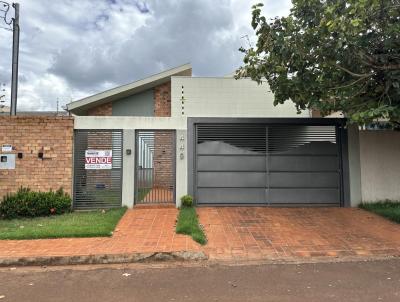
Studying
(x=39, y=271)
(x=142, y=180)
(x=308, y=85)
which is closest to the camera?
(x=39, y=271)

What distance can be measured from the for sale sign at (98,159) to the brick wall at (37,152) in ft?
1.51

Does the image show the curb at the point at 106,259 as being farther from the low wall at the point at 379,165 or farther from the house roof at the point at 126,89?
the house roof at the point at 126,89

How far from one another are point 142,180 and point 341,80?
566 centimetres

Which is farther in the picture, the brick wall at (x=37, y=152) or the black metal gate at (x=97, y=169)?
the black metal gate at (x=97, y=169)

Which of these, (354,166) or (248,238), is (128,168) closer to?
(248,238)

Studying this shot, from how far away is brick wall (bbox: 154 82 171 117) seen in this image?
48.7ft

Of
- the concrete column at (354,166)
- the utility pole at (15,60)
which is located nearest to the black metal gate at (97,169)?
the utility pole at (15,60)

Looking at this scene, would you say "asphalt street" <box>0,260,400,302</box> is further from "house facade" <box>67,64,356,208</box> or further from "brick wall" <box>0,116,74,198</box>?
"house facade" <box>67,64,356,208</box>

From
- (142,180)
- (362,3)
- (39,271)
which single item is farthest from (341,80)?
(39,271)

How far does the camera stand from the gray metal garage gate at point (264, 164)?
10312 mm

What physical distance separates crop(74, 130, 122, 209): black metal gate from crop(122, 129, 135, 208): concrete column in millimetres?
117

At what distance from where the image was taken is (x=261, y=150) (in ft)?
34.2

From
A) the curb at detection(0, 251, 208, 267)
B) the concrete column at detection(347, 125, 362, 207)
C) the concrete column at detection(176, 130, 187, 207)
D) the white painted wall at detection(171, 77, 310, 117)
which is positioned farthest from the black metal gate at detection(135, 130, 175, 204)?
the concrete column at detection(347, 125, 362, 207)

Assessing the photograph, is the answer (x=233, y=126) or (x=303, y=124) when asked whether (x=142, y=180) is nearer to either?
(x=233, y=126)
